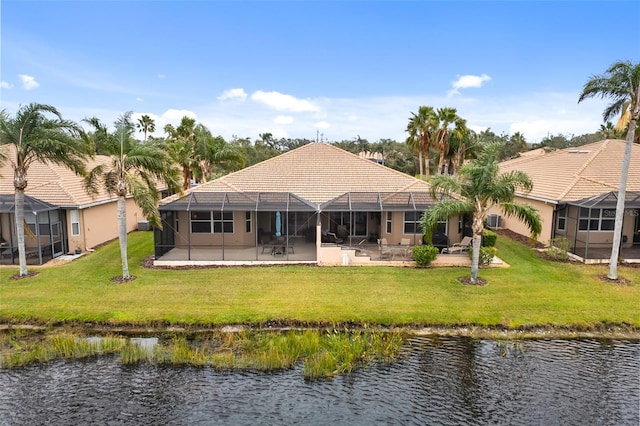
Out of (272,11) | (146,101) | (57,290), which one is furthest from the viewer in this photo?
(146,101)

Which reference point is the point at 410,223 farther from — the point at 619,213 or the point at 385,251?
the point at 619,213

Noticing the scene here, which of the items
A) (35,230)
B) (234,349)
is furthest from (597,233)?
(35,230)

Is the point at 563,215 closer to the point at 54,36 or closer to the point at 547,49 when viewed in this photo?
the point at 547,49

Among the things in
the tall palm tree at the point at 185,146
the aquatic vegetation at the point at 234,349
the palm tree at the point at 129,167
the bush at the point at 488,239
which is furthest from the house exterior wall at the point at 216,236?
the bush at the point at 488,239

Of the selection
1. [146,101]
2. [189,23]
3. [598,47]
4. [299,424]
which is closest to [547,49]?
[598,47]

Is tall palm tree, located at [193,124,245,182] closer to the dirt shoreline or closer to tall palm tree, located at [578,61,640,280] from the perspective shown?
the dirt shoreline

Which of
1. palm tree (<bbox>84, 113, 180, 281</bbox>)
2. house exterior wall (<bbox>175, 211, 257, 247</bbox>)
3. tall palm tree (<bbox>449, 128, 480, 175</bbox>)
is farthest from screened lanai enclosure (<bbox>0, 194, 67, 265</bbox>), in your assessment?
tall palm tree (<bbox>449, 128, 480, 175</bbox>)

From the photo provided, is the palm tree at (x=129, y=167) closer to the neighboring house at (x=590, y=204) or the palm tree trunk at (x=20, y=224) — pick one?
the palm tree trunk at (x=20, y=224)
